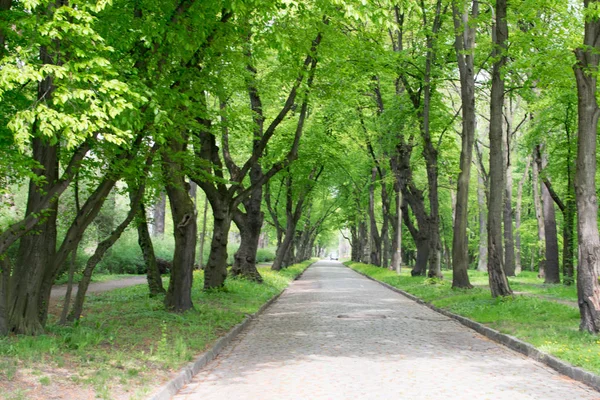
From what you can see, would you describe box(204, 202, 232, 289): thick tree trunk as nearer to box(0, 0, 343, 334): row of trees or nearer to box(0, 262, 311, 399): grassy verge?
box(0, 0, 343, 334): row of trees

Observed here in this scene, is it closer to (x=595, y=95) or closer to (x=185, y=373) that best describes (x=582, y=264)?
(x=595, y=95)

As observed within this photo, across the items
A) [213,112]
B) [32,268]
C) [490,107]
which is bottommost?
[32,268]

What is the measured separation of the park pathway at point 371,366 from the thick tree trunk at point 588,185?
1.70 meters

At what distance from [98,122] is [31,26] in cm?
128

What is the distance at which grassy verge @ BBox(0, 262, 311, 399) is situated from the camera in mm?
6238

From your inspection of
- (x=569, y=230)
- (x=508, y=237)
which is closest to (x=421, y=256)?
(x=508, y=237)

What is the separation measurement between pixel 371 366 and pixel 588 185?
557 cm

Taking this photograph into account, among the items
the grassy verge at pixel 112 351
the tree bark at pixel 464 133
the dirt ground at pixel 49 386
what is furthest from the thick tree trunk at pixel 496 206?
the dirt ground at pixel 49 386

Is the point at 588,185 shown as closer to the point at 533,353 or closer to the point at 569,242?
the point at 533,353

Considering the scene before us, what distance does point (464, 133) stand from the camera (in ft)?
66.4

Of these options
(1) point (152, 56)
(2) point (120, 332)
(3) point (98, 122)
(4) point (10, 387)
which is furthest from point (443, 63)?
(4) point (10, 387)

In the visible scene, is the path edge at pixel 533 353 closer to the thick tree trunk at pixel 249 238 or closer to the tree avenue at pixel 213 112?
the tree avenue at pixel 213 112

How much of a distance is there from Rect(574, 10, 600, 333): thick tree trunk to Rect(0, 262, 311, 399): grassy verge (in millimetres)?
6491

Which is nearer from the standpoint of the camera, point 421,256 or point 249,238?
point 249,238
